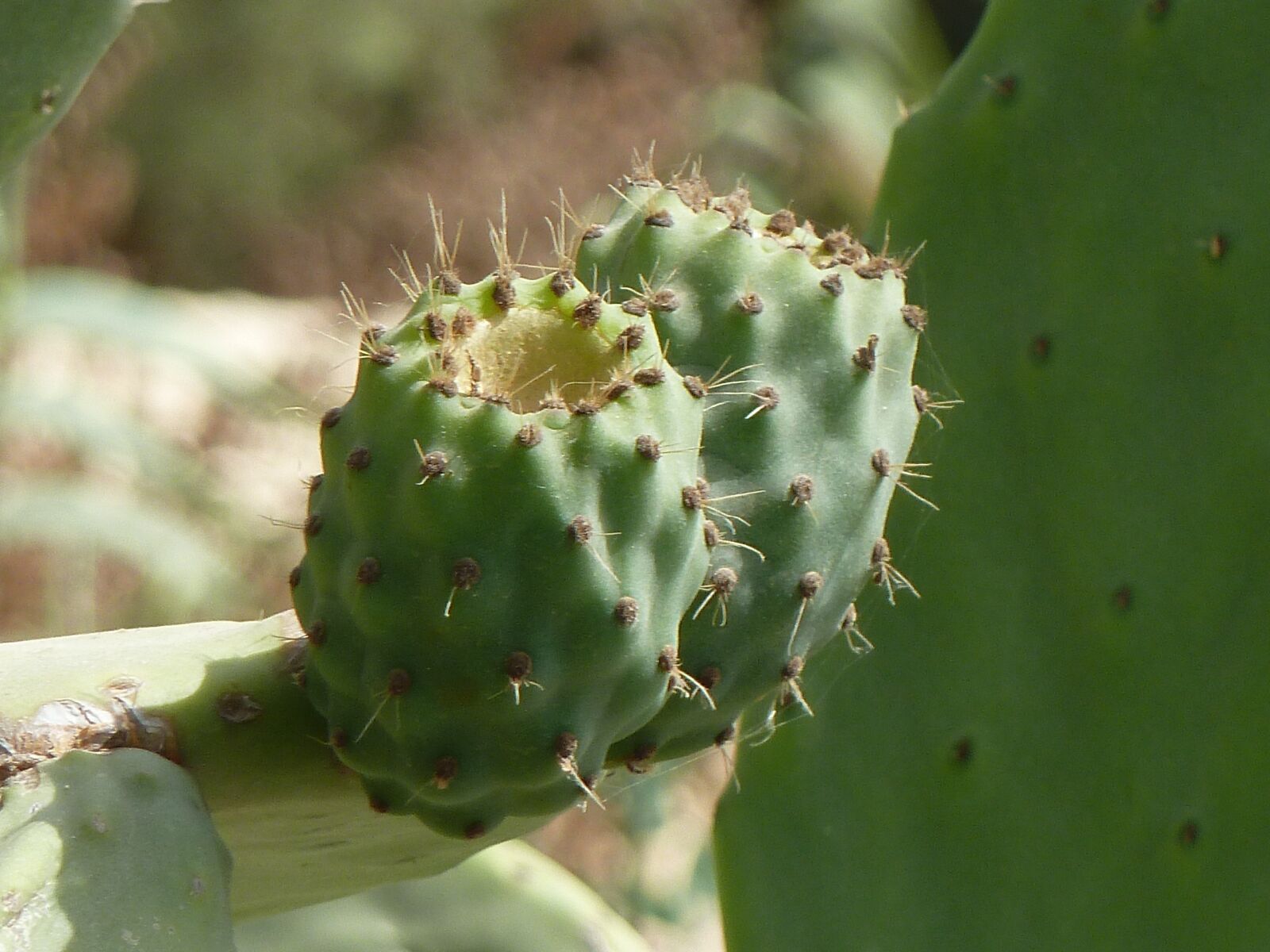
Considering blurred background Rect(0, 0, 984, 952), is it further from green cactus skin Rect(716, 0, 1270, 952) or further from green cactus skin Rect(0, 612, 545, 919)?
green cactus skin Rect(0, 612, 545, 919)

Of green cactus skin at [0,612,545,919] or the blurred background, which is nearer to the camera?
green cactus skin at [0,612,545,919]

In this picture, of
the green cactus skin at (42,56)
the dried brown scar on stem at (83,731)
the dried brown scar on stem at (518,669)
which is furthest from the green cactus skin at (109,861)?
the green cactus skin at (42,56)

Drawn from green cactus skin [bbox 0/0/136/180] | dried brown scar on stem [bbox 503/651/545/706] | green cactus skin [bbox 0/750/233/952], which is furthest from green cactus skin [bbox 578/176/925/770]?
green cactus skin [bbox 0/0/136/180]

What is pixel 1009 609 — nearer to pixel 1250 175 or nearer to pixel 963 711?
pixel 963 711

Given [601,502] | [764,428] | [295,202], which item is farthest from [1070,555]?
[295,202]

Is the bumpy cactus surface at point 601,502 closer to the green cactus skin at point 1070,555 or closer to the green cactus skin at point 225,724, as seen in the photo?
the green cactus skin at point 225,724

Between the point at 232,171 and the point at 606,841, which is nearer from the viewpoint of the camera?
the point at 606,841

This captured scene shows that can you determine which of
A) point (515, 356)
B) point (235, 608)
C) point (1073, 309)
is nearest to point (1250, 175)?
point (1073, 309)
